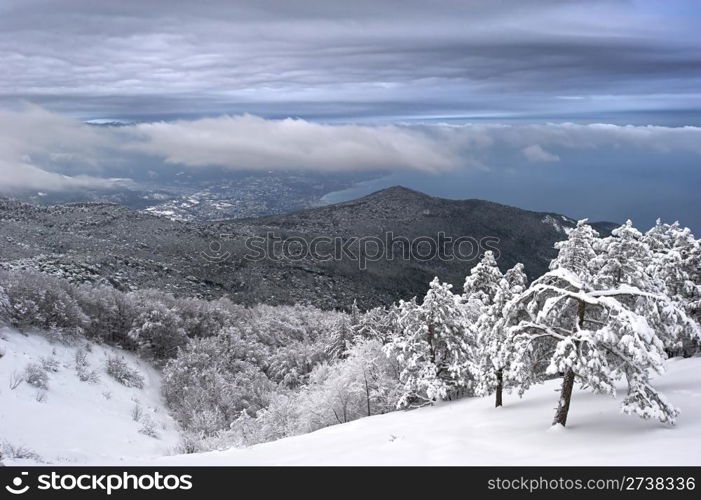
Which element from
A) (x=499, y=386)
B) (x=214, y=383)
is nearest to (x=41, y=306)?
(x=214, y=383)

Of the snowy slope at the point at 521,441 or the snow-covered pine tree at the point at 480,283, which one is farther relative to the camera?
the snow-covered pine tree at the point at 480,283

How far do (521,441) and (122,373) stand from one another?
2913cm

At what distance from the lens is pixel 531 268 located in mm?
170125

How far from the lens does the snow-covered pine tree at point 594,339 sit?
1076 centimetres

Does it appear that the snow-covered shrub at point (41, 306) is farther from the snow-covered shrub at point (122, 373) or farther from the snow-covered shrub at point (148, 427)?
the snow-covered shrub at point (148, 427)

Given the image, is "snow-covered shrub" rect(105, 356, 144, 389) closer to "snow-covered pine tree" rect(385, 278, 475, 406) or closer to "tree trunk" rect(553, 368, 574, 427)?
"snow-covered pine tree" rect(385, 278, 475, 406)

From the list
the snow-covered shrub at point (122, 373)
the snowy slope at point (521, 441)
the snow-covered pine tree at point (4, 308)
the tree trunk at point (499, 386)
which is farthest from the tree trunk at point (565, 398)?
the snow-covered pine tree at point (4, 308)

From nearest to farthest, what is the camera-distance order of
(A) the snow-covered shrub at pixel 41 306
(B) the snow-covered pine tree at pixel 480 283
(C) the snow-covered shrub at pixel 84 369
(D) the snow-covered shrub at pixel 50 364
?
(D) the snow-covered shrub at pixel 50 364, (B) the snow-covered pine tree at pixel 480 283, (C) the snow-covered shrub at pixel 84 369, (A) the snow-covered shrub at pixel 41 306

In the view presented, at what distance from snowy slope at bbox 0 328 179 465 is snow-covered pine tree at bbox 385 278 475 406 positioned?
1237 centimetres

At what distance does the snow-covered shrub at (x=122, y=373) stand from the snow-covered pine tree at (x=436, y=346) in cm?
1929

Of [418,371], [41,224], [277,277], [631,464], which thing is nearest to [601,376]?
[631,464]

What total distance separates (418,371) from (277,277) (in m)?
77.7
